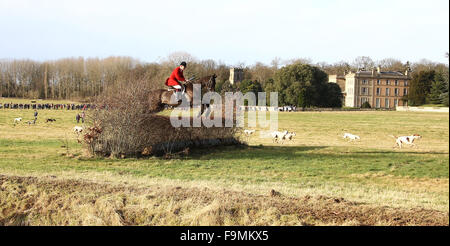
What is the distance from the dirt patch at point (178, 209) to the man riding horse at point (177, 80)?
28.2 ft

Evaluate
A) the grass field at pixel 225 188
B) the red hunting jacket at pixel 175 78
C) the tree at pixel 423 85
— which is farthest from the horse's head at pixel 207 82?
the tree at pixel 423 85

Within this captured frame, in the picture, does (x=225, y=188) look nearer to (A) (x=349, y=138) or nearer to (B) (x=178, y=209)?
(B) (x=178, y=209)

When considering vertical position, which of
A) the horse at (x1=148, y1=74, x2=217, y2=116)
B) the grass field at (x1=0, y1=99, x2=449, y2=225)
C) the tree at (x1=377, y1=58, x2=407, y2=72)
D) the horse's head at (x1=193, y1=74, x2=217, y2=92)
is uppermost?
the tree at (x1=377, y1=58, x2=407, y2=72)

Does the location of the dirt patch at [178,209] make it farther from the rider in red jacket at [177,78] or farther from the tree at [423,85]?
the tree at [423,85]

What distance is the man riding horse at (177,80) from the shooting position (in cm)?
1728

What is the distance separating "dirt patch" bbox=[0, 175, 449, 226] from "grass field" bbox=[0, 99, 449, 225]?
2 centimetres

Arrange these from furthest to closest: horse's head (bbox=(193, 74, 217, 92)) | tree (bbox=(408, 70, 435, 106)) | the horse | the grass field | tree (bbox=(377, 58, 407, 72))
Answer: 1. tree (bbox=(377, 58, 407, 72))
2. tree (bbox=(408, 70, 435, 106))
3. horse's head (bbox=(193, 74, 217, 92))
4. the horse
5. the grass field

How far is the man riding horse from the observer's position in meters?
17.3

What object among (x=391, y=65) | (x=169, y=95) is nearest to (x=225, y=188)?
(x=169, y=95)

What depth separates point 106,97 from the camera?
18250mm

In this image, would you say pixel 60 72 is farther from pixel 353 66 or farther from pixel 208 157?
pixel 353 66

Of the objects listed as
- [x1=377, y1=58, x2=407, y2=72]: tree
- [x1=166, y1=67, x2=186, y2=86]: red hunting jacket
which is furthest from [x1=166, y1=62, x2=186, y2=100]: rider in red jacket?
[x1=377, y1=58, x2=407, y2=72]: tree

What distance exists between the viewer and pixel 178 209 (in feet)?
26.0

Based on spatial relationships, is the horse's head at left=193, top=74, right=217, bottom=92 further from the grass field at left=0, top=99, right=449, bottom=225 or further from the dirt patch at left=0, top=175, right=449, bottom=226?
the dirt patch at left=0, top=175, right=449, bottom=226
